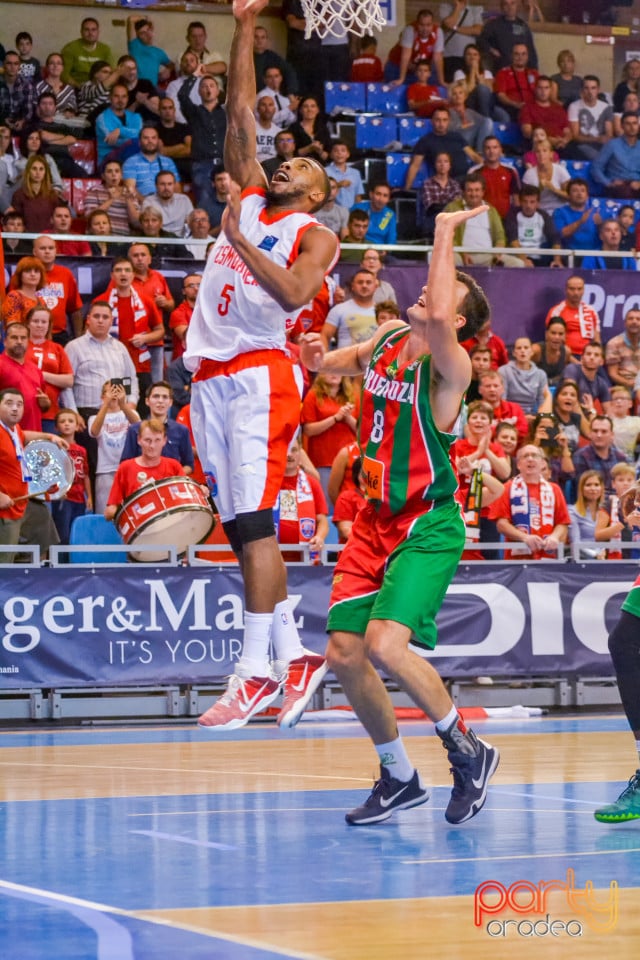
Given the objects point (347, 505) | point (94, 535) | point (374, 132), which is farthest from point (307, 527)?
point (374, 132)

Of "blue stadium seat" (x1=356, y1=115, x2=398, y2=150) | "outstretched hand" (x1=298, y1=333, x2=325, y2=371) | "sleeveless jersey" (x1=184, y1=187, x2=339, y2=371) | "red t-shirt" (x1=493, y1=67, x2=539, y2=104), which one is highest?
"red t-shirt" (x1=493, y1=67, x2=539, y2=104)

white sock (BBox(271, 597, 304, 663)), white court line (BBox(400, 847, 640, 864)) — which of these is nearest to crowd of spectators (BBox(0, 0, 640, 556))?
white sock (BBox(271, 597, 304, 663))

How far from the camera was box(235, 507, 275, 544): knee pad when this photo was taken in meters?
6.92

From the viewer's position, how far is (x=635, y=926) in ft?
14.2

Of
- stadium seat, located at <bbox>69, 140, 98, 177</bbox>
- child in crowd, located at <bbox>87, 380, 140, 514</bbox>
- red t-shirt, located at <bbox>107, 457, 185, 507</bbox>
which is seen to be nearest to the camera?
red t-shirt, located at <bbox>107, 457, 185, 507</bbox>

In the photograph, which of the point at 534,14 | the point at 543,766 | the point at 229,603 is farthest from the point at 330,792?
the point at 534,14

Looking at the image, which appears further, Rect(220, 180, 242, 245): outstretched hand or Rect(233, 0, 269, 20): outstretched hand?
Rect(233, 0, 269, 20): outstretched hand

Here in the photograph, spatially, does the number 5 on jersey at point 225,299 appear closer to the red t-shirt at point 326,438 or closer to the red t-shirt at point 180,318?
the red t-shirt at point 326,438

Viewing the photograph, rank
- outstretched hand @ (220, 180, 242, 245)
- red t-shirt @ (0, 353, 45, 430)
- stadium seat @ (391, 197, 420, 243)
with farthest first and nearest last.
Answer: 1. stadium seat @ (391, 197, 420, 243)
2. red t-shirt @ (0, 353, 45, 430)
3. outstretched hand @ (220, 180, 242, 245)

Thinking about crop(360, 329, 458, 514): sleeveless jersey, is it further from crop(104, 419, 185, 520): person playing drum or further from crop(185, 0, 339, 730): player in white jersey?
crop(104, 419, 185, 520): person playing drum

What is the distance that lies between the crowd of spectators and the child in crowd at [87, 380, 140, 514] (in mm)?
20

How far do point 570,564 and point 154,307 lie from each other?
4.88m

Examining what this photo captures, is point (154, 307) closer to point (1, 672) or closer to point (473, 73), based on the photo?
point (1, 672)

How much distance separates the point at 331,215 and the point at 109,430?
4.83 metres
